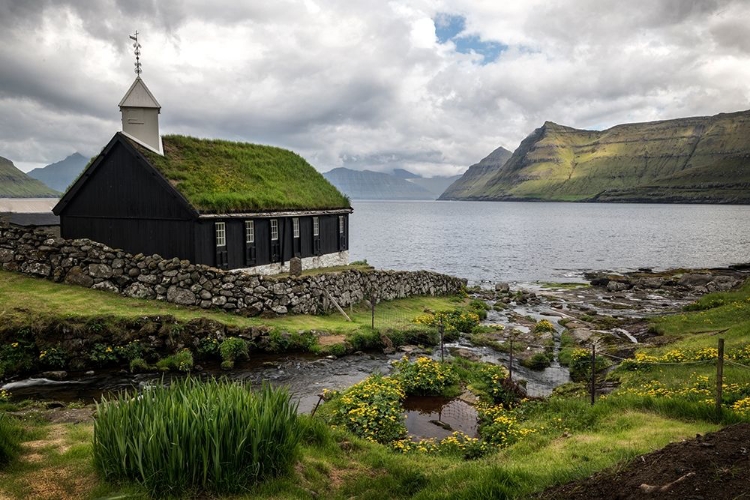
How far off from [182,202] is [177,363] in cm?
1121

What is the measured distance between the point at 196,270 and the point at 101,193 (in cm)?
1024

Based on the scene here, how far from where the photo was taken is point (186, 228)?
30719mm

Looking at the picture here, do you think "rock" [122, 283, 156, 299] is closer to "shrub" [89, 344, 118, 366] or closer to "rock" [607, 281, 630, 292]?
"shrub" [89, 344, 118, 366]

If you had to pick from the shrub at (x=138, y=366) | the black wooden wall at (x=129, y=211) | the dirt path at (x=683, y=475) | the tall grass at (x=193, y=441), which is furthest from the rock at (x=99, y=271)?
the dirt path at (x=683, y=475)

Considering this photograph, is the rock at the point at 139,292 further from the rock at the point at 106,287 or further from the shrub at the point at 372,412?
the shrub at the point at 372,412

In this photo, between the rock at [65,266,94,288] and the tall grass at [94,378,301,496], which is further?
the rock at [65,266,94,288]

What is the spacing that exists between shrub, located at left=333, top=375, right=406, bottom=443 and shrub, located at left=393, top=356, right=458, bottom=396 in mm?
1560

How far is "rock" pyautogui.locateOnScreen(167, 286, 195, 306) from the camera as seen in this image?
1122 inches

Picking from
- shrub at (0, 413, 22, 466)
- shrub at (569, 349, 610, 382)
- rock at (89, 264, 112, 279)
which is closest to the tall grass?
shrub at (0, 413, 22, 466)

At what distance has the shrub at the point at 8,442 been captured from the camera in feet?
32.2

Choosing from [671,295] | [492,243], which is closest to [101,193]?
[671,295]

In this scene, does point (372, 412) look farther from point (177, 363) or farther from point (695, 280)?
point (695, 280)

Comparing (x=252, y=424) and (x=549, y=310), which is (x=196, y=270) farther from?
(x=549, y=310)

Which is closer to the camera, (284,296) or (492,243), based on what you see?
(284,296)
